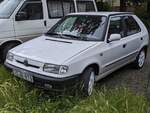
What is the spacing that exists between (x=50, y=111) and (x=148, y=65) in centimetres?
459

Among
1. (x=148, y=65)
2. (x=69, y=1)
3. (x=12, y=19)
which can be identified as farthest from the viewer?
(x=69, y=1)

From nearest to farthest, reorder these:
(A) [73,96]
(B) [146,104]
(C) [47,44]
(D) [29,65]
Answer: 1. (B) [146,104]
2. (A) [73,96]
3. (D) [29,65]
4. (C) [47,44]

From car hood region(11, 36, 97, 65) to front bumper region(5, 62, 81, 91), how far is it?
28 centimetres

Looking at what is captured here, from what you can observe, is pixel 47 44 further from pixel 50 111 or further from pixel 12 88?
pixel 50 111

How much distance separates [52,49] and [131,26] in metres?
2.55

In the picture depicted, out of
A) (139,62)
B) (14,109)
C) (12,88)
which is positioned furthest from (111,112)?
(139,62)

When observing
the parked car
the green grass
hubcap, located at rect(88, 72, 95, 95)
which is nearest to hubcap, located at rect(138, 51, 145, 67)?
the parked car

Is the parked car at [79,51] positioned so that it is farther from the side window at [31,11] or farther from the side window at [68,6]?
the side window at [68,6]

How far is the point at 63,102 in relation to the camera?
4762 mm

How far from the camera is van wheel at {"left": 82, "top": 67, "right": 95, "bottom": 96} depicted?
518 centimetres

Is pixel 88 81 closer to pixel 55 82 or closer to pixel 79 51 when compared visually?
pixel 79 51

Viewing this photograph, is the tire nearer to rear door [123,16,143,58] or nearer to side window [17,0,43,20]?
rear door [123,16,143,58]

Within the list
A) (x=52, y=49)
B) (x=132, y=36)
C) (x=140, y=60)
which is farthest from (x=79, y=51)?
(x=140, y=60)

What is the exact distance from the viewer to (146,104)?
4.50 meters
